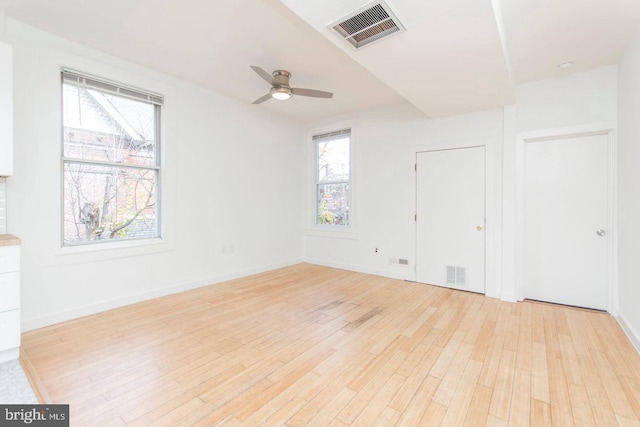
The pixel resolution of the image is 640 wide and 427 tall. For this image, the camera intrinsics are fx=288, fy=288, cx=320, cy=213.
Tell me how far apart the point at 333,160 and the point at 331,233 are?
134 cm

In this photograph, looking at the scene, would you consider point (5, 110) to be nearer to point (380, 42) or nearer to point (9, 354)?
point (9, 354)

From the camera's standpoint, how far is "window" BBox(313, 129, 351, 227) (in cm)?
515

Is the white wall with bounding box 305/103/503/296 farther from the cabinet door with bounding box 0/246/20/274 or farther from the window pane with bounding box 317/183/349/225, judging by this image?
the cabinet door with bounding box 0/246/20/274

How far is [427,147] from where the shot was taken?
413 centimetres

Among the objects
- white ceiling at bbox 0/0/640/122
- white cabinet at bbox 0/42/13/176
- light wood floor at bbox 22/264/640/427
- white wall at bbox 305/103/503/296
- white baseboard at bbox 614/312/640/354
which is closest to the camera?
light wood floor at bbox 22/264/640/427

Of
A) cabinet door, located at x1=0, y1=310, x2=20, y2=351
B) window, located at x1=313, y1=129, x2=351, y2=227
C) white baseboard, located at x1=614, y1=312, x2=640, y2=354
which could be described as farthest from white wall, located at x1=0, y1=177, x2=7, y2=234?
white baseboard, located at x1=614, y1=312, x2=640, y2=354

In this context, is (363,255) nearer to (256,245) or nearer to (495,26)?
(256,245)

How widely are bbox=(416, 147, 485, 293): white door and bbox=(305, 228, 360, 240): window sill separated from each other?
1143 millimetres

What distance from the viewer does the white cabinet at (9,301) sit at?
Answer: 204 cm

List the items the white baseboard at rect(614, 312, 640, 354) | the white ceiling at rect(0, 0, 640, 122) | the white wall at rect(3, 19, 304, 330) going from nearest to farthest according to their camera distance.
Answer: the white ceiling at rect(0, 0, 640, 122)
the white baseboard at rect(614, 312, 640, 354)
the white wall at rect(3, 19, 304, 330)

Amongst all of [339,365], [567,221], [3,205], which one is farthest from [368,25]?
[3,205]

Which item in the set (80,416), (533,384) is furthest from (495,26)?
(80,416)

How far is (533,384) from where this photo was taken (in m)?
1.87

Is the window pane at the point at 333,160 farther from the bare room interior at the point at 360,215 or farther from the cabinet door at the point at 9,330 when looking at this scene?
the cabinet door at the point at 9,330
